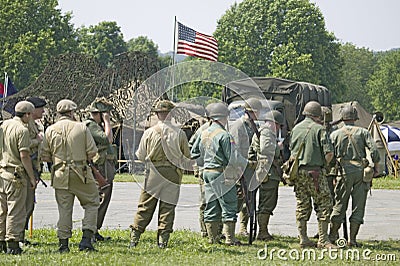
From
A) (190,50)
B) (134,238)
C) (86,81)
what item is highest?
(190,50)

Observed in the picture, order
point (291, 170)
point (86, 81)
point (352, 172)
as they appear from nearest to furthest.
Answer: point (291, 170) → point (352, 172) → point (86, 81)

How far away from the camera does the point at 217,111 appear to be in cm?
1100

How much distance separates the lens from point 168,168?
34.5 feet

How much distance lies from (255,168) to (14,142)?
389 cm

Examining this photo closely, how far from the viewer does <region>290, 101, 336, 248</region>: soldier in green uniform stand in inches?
425

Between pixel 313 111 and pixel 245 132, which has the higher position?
pixel 313 111

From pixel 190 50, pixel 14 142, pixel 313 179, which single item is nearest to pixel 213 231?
pixel 313 179

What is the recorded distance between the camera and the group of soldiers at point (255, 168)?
10.5 m

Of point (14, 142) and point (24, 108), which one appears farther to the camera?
point (24, 108)

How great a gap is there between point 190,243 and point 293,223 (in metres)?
3.74

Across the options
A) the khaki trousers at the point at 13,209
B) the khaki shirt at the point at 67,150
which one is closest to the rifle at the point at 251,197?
the khaki shirt at the point at 67,150

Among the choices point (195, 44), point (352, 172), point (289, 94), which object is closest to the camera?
point (352, 172)

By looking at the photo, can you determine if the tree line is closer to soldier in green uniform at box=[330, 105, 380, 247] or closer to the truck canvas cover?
the truck canvas cover

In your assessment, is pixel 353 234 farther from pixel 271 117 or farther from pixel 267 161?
pixel 271 117
